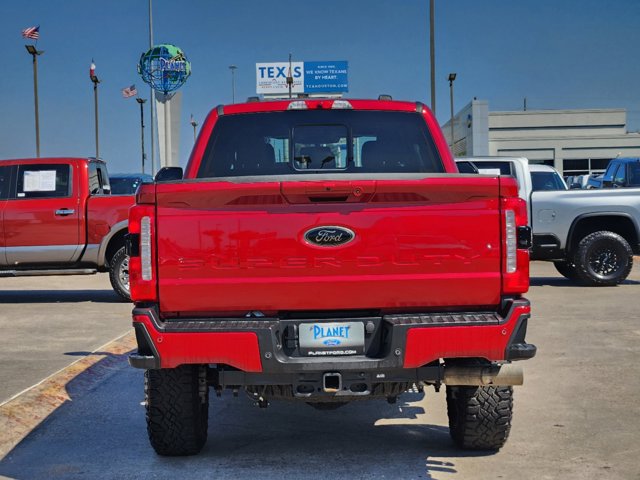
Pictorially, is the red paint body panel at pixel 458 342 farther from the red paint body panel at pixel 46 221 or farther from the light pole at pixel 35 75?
the light pole at pixel 35 75

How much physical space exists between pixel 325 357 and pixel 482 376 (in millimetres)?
796

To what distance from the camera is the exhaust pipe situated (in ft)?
15.7

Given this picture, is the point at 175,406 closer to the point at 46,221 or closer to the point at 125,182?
the point at 46,221

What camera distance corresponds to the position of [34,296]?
14.8 metres

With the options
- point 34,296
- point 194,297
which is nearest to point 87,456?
point 194,297

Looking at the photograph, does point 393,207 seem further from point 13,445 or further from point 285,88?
point 285,88

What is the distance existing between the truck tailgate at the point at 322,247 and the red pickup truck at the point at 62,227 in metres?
8.71

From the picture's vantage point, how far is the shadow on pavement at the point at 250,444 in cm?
513

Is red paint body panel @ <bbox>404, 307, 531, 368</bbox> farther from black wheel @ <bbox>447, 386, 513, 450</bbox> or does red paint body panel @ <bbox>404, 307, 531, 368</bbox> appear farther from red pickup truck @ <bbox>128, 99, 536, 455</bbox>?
black wheel @ <bbox>447, 386, 513, 450</bbox>

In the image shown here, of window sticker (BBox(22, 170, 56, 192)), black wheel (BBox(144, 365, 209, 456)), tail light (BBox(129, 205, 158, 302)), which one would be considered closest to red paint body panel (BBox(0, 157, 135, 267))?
window sticker (BBox(22, 170, 56, 192))

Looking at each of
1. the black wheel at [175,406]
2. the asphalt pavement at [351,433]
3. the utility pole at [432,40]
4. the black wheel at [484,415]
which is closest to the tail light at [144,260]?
the black wheel at [175,406]

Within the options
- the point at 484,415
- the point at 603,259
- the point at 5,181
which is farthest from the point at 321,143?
the point at 603,259

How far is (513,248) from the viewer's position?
470 cm

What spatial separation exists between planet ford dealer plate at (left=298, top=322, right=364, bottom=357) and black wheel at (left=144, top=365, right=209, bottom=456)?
0.80 metres
